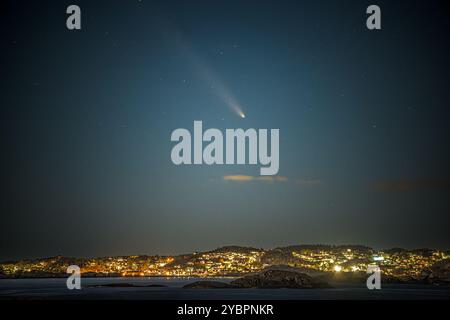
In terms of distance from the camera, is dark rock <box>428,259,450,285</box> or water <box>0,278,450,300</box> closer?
water <box>0,278,450,300</box>

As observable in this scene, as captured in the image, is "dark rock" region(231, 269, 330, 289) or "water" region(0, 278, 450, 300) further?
"dark rock" region(231, 269, 330, 289)

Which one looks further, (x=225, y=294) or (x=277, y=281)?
(x=277, y=281)

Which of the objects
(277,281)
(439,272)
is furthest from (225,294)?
(439,272)

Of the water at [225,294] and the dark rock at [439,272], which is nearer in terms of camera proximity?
the water at [225,294]

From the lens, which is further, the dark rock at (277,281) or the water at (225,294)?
the dark rock at (277,281)

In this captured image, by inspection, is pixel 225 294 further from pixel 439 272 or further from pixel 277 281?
pixel 439 272
